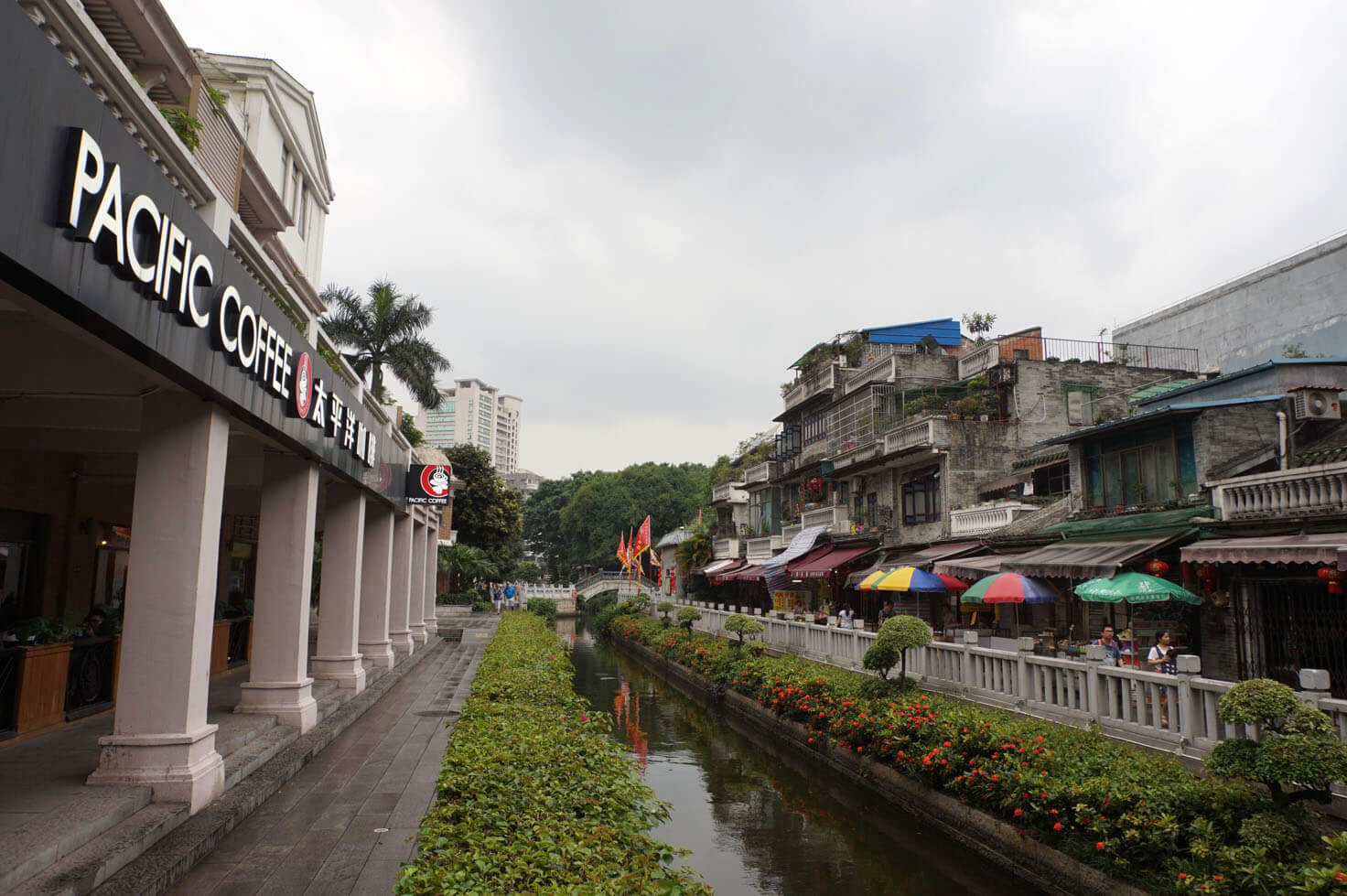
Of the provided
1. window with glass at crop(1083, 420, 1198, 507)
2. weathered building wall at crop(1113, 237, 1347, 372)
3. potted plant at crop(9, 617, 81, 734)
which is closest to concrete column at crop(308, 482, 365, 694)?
potted plant at crop(9, 617, 81, 734)

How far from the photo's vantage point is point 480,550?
141ft

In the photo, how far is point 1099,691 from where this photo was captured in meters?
9.91

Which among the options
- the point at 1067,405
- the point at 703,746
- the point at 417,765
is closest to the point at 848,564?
the point at 1067,405

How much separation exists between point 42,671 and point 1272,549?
15796mm

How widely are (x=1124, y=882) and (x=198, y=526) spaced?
8.20m

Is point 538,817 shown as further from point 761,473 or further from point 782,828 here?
point 761,473

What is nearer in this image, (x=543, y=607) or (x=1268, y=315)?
(x=1268, y=315)

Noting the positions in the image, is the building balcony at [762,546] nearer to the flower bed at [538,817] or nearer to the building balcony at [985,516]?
the building balcony at [985,516]

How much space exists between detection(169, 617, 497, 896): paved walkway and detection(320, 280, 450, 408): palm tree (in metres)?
25.8

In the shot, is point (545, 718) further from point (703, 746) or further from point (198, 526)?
point (703, 746)

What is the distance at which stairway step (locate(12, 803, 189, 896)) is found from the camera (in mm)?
4730

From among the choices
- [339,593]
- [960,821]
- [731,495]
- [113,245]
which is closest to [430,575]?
[339,593]

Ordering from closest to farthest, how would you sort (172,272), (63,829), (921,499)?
(63,829) < (172,272) < (921,499)

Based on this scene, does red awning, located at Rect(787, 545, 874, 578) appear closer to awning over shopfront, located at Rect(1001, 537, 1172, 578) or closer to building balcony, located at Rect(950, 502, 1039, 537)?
building balcony, located at Rect(950, 502, 1039, 537)
